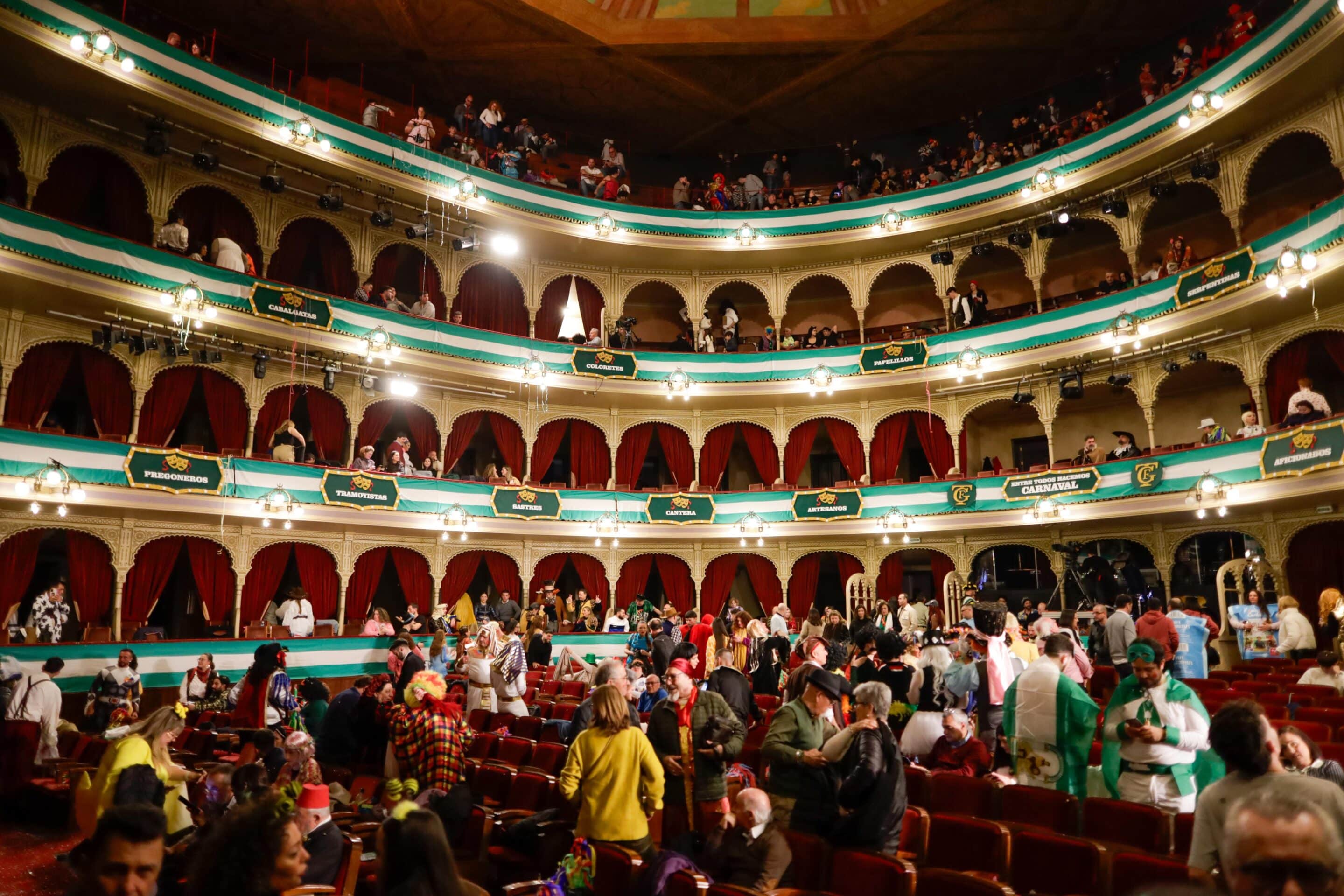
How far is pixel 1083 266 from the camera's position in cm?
1983

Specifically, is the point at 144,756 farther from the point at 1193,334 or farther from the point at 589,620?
the point at 1193,334

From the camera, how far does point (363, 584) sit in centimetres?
1739

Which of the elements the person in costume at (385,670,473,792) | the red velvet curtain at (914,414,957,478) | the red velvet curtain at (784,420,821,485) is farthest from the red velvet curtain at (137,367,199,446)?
the red velvet curtain at (914,414,957,478)

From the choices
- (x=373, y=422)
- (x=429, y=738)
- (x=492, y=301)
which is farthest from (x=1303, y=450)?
(x=373, y=422)

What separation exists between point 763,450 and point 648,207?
21.1 feet

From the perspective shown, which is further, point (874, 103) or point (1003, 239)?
point (874, 103)

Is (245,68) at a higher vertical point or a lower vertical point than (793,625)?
higher

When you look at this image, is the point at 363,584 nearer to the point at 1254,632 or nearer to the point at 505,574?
the point at 505,574

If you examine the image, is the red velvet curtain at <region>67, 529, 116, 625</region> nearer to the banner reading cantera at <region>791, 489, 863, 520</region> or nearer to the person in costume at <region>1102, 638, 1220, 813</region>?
the banner reading cantera at <region>791, 489, 863, 520</region>

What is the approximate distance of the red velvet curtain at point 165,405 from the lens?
15602 mm

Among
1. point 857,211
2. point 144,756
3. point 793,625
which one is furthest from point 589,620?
point 144,756

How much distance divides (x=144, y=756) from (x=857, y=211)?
60.0 feet

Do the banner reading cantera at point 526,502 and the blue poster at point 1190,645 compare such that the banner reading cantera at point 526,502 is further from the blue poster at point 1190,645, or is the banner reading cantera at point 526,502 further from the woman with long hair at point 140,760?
the woman with long hair at point 140,760

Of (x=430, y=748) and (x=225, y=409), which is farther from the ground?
(x=225, y=409)
